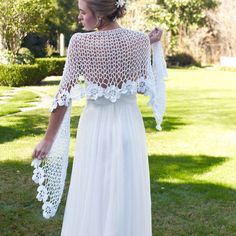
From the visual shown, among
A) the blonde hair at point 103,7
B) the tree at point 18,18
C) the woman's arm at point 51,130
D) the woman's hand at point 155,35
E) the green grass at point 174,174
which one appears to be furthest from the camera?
the tree at point 18,18

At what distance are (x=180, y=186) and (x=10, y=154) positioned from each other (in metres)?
2.52

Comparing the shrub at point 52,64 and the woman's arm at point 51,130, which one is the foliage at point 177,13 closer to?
the shrub at point 52,64

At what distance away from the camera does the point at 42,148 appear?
2637mm

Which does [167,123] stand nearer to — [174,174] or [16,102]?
[174,174]

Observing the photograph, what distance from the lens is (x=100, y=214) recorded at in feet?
8.70

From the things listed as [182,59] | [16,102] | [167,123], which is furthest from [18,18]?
[182,59]

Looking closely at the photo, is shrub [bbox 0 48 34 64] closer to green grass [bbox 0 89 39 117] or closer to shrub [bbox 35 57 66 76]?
shrub [bbox 35 57 66 76]

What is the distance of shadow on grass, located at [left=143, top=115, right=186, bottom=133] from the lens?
8.88m

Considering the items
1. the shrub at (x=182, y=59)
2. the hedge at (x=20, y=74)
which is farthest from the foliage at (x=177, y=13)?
the hedge at (x=20, y=74)

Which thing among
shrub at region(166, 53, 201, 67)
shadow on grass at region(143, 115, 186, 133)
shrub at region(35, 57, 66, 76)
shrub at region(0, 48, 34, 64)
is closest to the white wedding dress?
shadow on grass at region(143, 115, 186, 133)

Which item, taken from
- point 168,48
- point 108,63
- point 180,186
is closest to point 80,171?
point 108,63

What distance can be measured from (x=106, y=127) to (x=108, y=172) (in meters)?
0.24

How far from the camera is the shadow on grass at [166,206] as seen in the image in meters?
4.11

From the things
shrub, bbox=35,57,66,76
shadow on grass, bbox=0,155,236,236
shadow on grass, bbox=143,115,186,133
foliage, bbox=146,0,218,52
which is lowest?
shrub, bbox=35,57,66,76
